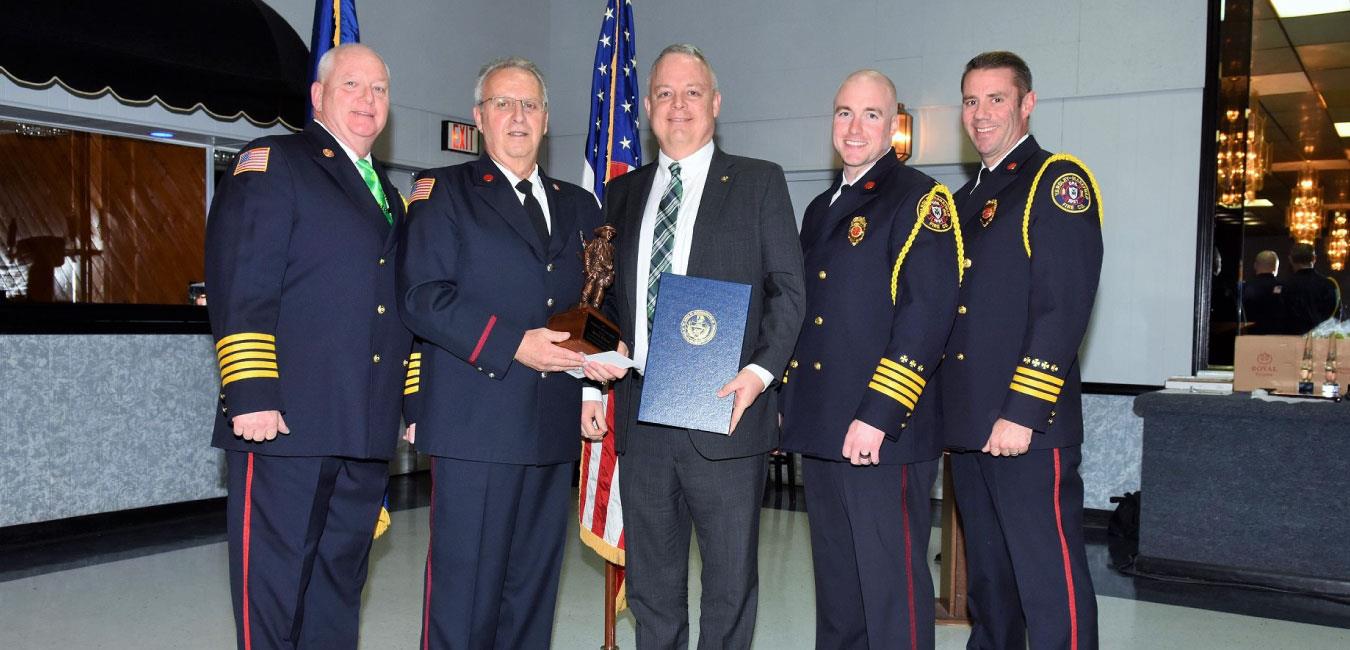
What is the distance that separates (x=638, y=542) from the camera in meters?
2.45

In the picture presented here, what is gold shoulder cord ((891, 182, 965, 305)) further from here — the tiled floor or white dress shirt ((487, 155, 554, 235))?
the tiled floor

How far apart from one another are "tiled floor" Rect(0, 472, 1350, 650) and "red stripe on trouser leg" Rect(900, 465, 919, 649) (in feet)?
3.89

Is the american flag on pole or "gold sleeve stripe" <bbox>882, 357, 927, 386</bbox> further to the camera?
the american flag on pole

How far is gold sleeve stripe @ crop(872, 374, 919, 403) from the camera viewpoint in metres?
2.41

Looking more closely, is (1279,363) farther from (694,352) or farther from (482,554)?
(482,554)

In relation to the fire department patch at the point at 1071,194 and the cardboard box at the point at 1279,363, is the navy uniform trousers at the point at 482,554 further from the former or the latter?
the cardboard box at the point at 1279,363

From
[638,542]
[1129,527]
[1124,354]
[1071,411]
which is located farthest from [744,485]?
[1124,354]

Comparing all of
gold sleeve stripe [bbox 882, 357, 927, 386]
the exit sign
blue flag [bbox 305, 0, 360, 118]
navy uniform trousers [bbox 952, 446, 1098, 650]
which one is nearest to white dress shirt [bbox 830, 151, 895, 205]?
gold sleeve stripe [bbox 882, 357, 927, 386]

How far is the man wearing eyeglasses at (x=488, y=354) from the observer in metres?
2.38

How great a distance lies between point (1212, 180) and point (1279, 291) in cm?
71

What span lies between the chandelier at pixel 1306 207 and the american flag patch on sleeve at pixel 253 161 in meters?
5.46

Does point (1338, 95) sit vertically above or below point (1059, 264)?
above

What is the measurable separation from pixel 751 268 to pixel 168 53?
3909mm

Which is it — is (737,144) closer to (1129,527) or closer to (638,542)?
(1129,527)
